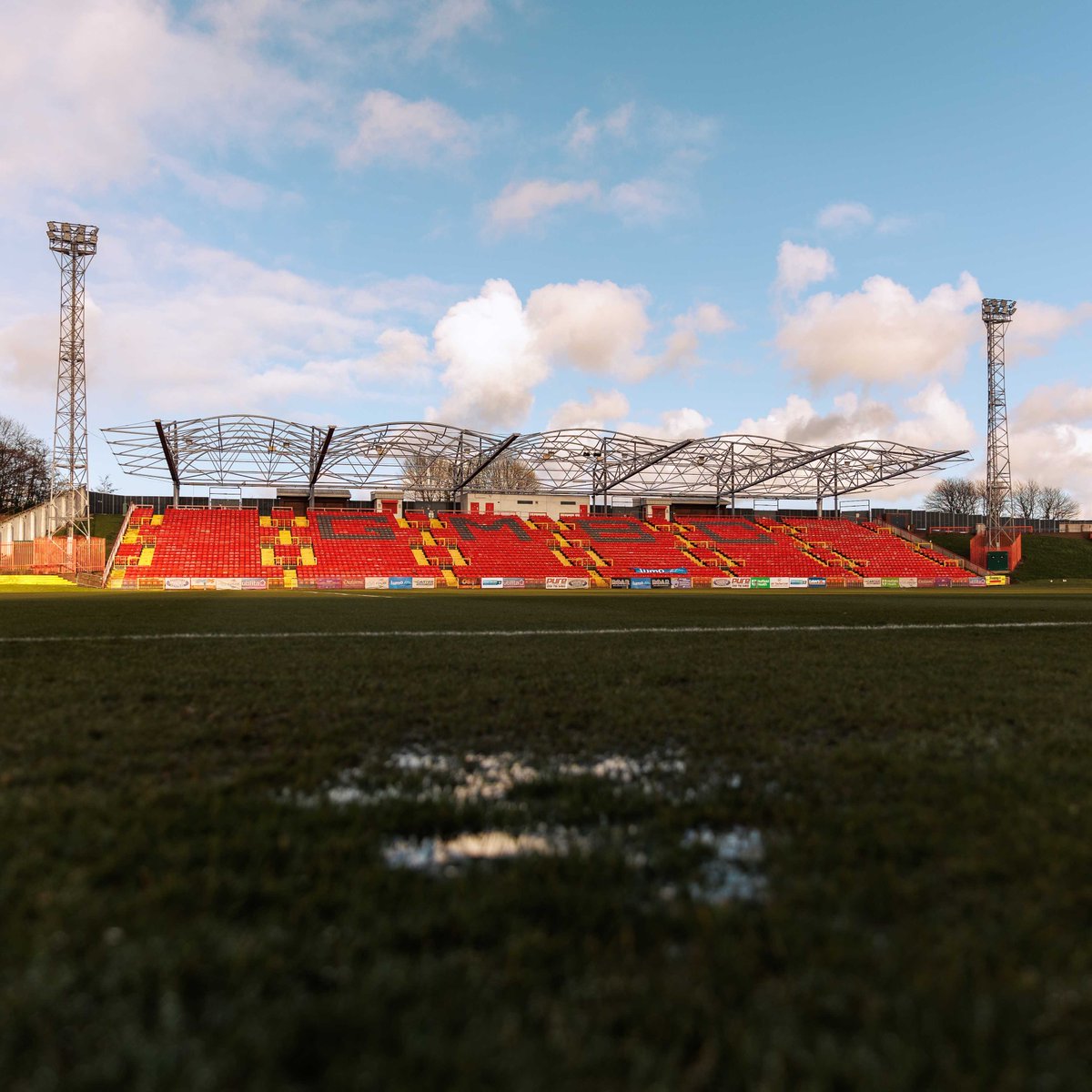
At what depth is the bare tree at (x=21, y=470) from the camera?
49.5 m

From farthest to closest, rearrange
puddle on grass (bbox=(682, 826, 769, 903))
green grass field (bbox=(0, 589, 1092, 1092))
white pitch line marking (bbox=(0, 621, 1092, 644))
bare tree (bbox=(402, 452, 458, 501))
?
bare tree (bbox=(402, 452, 458, 501)) < white pitch line marking (bbox=(0, 621, 1092, 644)) < puddle on grass (bbox=(682, 826, 769, 903)) < green grass field (bbox=(0, 589, 1092, 1092))

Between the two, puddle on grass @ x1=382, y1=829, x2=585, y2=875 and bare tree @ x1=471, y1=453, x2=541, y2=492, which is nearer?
puddle on grass @ x1=382, y1=829, x2=585, y2=875

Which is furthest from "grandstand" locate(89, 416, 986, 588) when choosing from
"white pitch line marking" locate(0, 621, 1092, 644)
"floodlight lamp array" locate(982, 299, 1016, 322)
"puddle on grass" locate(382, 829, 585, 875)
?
"puddle on grass" locate(382, 829, 585, 875)

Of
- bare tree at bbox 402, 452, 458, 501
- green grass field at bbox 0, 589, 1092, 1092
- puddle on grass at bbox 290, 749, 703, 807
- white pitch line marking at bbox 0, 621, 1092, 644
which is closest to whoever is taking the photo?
green grass field at bbox 0, 589, 1092, 1092

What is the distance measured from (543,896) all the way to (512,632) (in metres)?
6.80

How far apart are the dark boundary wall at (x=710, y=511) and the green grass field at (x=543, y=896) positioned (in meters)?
44.4

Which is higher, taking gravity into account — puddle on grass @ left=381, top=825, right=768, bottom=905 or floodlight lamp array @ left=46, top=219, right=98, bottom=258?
floodlight lamp array @ left=46, top=219, right=98, bottom=258

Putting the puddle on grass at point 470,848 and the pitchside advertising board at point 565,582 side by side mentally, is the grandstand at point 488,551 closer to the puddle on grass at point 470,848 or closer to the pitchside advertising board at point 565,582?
the pitchside advertising board at point 565,582

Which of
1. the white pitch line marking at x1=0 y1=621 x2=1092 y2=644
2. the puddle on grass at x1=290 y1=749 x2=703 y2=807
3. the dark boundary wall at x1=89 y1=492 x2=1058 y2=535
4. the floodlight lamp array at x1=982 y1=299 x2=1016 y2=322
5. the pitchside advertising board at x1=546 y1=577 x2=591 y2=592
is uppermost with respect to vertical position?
the floodlight lamp array at x1=982 y1=299 x2=1016 y2=322

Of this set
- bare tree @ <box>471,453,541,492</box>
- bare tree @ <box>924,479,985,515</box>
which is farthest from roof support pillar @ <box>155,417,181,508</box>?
bare tree @ <box>924,479,985,515</box>

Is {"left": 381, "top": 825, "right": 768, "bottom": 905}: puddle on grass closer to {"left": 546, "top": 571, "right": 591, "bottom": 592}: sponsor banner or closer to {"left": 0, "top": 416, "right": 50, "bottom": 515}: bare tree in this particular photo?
{"left": 546, "top": 571, "right": 591, "bottom": 592}: sponsor banner

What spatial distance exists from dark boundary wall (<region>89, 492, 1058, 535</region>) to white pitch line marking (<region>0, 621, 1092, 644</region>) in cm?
3885

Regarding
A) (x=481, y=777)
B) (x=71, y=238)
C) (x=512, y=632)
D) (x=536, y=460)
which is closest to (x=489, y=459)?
(x=536, y=460)

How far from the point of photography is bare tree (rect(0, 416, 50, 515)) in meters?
49.5
